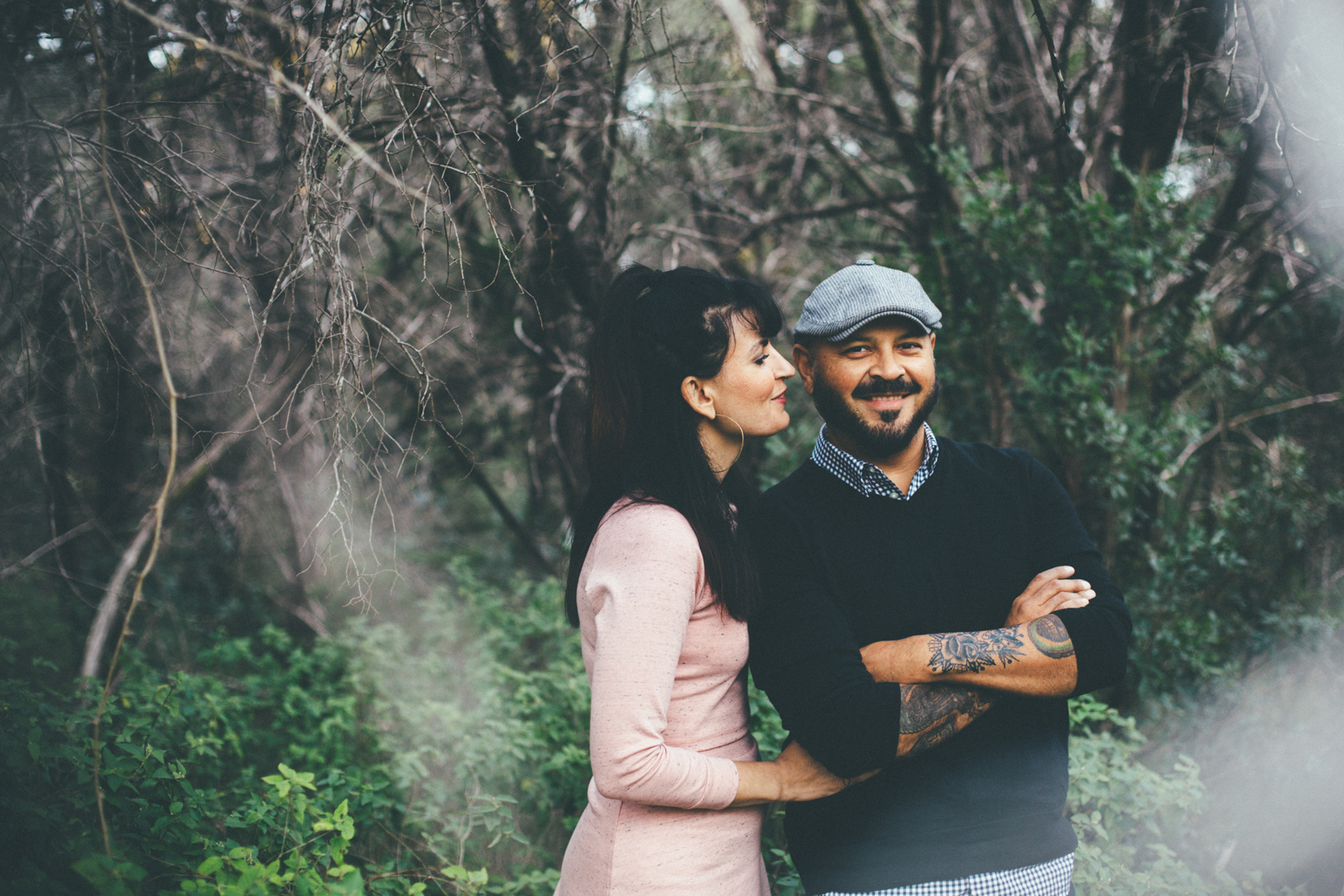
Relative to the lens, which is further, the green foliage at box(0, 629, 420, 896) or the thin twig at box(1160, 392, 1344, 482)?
the thin twig at box(1160, 392, 1344, 482)

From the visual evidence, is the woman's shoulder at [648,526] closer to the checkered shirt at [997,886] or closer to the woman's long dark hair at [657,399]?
the woman's long dark hair at [657,399]

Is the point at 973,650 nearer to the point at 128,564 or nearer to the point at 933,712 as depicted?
the point at 933,712

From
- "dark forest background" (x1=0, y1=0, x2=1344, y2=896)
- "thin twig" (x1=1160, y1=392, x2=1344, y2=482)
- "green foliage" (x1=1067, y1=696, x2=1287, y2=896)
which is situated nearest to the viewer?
"dark forest background" (x1=0, y1=0, x2=1344, y2=896)

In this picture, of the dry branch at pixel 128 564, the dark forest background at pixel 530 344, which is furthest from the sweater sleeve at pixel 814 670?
the dry branch at pixel 128 564

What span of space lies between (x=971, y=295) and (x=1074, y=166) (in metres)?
1.08

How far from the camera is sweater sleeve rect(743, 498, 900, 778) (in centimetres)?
145

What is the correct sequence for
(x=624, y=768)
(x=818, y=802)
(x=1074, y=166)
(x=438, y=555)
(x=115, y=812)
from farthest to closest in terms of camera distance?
(x=438, y=555), (x=1074, y=166), (x=115, y=812), (x=818, y=802), (x=624, y=768)

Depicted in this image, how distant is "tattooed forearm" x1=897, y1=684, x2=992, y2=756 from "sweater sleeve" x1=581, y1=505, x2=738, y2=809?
37cm

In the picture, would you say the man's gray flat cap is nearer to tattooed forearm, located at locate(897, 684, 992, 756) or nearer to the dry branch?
tattooed forearm, located at locate(897, 684, 992, 756)

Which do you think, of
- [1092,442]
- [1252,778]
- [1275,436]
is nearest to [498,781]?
[1092,442]

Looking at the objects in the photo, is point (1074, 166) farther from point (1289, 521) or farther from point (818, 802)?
point (818, 802)

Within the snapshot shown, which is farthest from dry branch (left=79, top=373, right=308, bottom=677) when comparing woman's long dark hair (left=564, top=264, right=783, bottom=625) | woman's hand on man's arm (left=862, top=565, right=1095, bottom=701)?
woman's hand on man's arm (left=862, top=565, right=1095, bottom=701)

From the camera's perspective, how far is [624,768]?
52.3 inches

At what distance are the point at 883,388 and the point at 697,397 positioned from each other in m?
0.45
